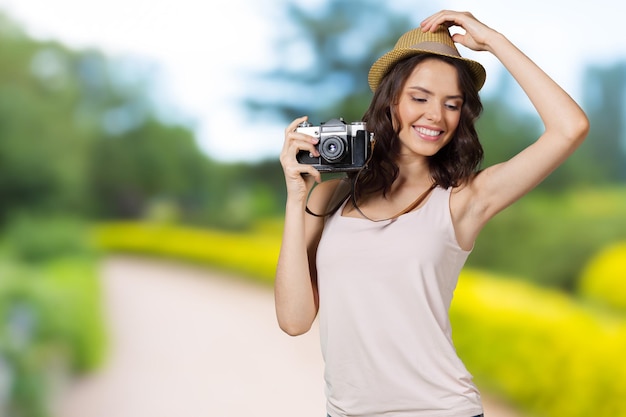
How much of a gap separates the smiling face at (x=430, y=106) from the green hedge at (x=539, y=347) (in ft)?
8.72

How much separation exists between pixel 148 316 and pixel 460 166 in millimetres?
3260

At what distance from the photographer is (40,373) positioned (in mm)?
4277

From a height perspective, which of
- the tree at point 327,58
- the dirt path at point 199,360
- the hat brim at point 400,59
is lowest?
the dirt path at point 199,360

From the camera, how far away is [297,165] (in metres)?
1.52

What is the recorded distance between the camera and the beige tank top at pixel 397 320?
4.55 feet

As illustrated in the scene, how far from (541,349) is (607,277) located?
48cm

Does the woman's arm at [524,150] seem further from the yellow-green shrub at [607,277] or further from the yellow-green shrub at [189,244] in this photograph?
the yellow-green shrub at [189,244]

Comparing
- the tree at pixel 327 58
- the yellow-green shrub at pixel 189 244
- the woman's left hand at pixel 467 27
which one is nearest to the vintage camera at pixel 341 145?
the woman's left hand at pixel 467 27

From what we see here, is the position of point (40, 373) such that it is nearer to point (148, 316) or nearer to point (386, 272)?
point (148, 316)

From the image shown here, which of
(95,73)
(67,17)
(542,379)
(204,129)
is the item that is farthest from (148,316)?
(542,379)

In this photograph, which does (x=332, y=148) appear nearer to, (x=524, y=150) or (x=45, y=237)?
(x=524, y=150)

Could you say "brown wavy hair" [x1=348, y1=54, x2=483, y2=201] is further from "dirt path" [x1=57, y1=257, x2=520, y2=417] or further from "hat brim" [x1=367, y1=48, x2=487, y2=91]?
"dirt path" [x1=57, y1=257, x2=520, y2=417]

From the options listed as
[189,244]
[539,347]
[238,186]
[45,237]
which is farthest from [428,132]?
[45,237]

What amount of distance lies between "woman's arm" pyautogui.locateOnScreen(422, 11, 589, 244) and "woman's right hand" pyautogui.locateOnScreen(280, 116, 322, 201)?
0.89 feet
